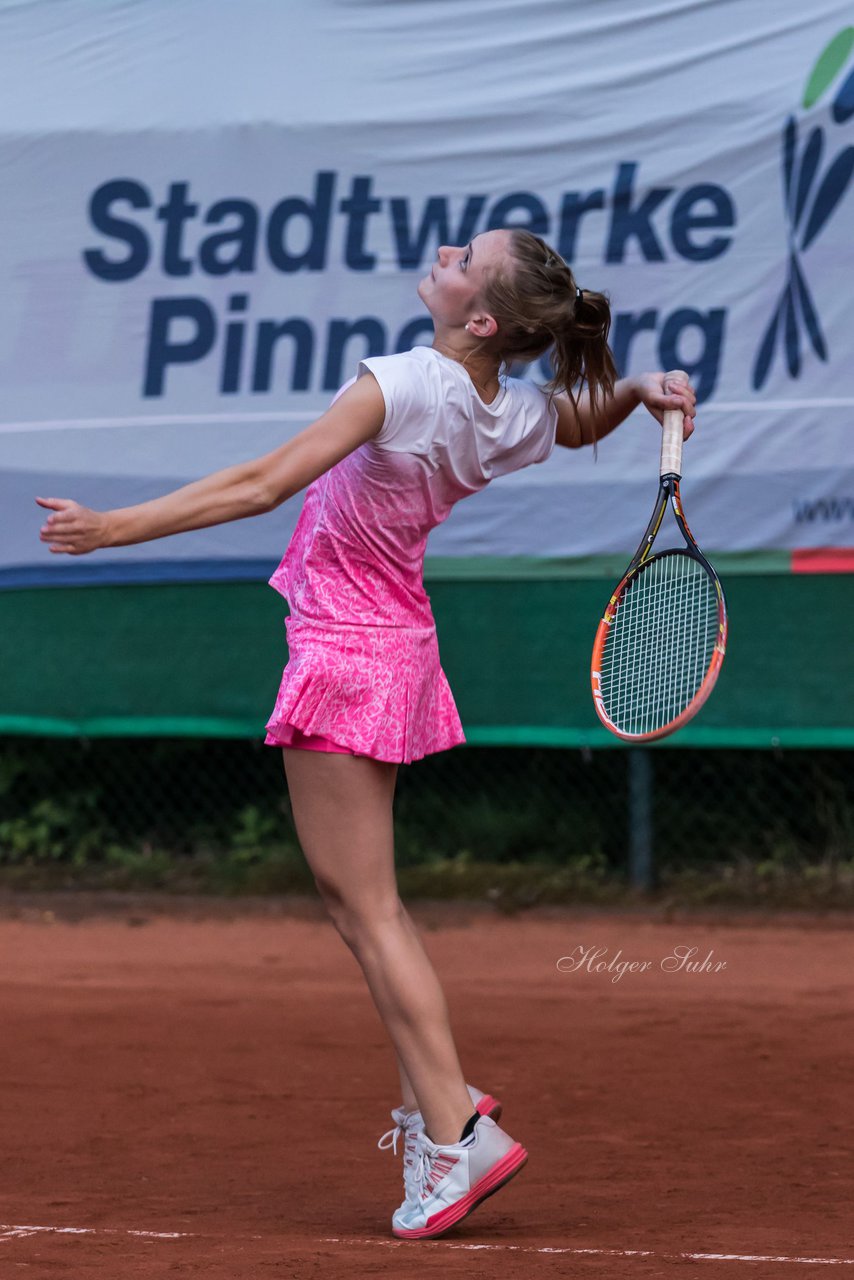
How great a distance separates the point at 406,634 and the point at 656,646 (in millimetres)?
693

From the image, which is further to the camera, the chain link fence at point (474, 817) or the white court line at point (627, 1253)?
the chain link fence at point (474, 817)

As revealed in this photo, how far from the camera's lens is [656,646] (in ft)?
11.1

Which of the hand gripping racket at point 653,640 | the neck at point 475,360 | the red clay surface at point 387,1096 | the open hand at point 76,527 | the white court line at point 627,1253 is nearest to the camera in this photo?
the open hand at point 76,527

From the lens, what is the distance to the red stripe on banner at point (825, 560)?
Result: 5879 mm

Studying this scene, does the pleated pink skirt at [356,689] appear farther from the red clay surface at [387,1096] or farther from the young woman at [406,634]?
the red clay surface at [387,1096]

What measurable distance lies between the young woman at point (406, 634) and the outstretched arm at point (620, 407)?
21 millimetres

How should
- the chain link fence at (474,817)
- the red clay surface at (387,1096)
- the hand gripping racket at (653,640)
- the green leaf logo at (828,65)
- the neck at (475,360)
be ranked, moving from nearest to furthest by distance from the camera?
the red clay surface at (387,1096)
the neck at (475,360)
the hand gripping racket at (653,640)
the green leaf logo at (828,65)
the chain link fence at (474,817)

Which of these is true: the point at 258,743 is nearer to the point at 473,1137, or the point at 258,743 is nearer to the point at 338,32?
the point at 338,32

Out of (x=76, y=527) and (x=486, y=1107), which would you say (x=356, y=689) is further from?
(x=486, y=1107)

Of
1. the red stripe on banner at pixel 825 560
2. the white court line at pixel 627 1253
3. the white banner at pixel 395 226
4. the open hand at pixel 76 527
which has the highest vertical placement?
the white banner at pixel 395 226

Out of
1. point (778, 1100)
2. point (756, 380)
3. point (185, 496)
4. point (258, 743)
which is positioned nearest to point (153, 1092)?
point (778, 1100)

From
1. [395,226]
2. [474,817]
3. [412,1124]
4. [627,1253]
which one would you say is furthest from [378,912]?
[395,226]

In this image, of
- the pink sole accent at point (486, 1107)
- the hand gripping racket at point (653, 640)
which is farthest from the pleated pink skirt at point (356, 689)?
the pink sole accent at point (486, 1107)

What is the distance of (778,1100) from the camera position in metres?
3.95
